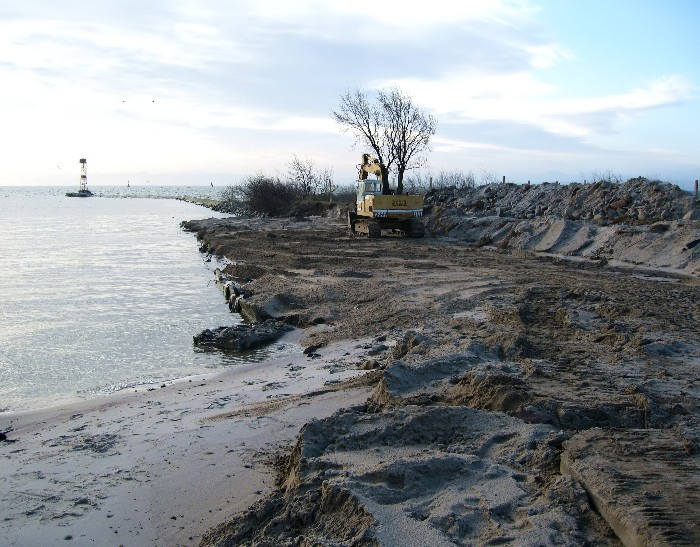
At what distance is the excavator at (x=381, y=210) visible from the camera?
85.3 ft

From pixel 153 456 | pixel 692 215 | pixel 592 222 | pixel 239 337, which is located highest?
pixel 692 215

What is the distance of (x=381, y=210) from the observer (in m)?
26.0

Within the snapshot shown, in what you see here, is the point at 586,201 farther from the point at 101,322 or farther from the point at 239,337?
the point at 101,322

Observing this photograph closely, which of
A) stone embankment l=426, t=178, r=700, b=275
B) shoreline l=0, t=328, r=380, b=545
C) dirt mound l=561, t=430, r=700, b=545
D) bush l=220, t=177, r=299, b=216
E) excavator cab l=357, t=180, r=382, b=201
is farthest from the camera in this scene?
bush l=220, t=177, r=299, b=216

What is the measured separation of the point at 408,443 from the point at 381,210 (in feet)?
70.9

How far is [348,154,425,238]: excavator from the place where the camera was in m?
26.0

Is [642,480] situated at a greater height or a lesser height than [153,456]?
greater

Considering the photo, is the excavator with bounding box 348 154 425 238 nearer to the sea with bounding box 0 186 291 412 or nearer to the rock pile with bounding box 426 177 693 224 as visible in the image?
the rock pile with bounding box 426 177 693 224

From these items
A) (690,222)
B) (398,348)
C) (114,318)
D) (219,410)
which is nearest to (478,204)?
(690,222)

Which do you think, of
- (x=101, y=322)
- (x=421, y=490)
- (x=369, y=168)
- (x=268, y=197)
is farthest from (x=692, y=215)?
(x=268, y=197)

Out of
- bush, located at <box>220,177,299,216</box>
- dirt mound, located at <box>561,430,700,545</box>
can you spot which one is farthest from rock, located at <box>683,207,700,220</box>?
bush, located at <box>220,177,299,216</box>

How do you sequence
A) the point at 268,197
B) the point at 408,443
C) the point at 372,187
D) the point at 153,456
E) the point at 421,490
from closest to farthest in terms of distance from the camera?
1. the point at 421,490
2. the point at 408,443
3. the point at 153,456
4. the point at 372,187
5. the point at 268,197

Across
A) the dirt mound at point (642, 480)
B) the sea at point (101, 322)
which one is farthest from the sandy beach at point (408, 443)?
the sea at point (101, 322)

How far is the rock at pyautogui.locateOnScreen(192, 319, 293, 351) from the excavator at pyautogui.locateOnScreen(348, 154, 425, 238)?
15522mm
